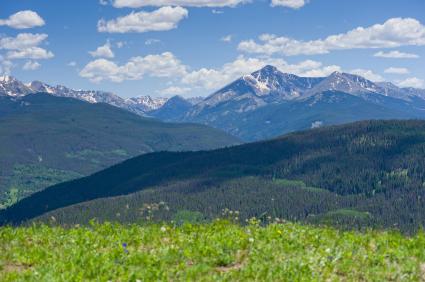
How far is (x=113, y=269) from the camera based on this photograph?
14.5 meters

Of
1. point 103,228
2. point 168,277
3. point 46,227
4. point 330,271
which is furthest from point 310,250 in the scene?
point 46,227

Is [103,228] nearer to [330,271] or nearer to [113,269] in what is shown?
[113,269]

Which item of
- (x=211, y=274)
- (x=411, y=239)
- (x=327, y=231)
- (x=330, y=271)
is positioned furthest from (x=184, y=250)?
(x=411, y=239)

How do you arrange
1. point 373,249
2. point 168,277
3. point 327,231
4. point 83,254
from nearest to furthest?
point 168,277 < point 83,254 < point 373,249 < point 327,231

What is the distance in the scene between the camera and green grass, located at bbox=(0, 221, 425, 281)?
14.2 meters

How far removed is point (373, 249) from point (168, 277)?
6319 mm

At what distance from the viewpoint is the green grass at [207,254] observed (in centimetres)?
1420

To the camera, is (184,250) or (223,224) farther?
(223,224)

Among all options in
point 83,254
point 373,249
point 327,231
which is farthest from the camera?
point 327,231

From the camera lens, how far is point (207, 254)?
52.7 feet

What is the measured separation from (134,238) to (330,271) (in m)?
6.20

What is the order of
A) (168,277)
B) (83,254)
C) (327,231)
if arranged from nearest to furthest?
1. (168,277)
2. (83,254)
3. (327,231)

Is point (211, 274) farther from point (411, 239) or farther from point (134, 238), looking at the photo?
point (411, 239)

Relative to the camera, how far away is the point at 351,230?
19.7m
